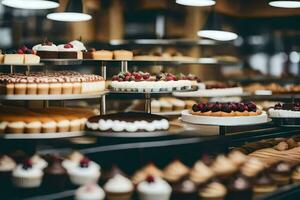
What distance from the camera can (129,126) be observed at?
14.7 ft

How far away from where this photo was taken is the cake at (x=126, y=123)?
4.49m

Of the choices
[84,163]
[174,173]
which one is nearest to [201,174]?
[174,173]

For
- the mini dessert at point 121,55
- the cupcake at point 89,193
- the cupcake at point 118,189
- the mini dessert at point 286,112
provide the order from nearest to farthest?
the cupcake at point 89,193 → the cupcake at point 118,189 → the mini dessert at point 286,112 → the mini dessert at point 121,55

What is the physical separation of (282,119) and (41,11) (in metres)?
4.28

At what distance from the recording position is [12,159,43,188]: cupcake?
12.5ft

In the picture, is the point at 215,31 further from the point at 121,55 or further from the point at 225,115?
the point at 225,115

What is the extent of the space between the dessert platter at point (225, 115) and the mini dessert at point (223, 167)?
1.36 ft

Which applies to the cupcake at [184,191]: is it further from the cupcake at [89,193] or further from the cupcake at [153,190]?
the cupcake at [89,193]

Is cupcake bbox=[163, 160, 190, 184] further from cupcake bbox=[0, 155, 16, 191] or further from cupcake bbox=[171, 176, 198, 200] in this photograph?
cupcake bbox=[0, 155, 16, 191]

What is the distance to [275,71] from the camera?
10.9 metres

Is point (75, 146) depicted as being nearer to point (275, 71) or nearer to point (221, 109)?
point (221, 109)

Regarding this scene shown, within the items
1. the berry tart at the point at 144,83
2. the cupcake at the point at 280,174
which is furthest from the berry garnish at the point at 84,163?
the cupcake at the point at 280,174

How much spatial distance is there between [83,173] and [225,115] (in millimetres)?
1530

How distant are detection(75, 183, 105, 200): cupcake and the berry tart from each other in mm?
1738
